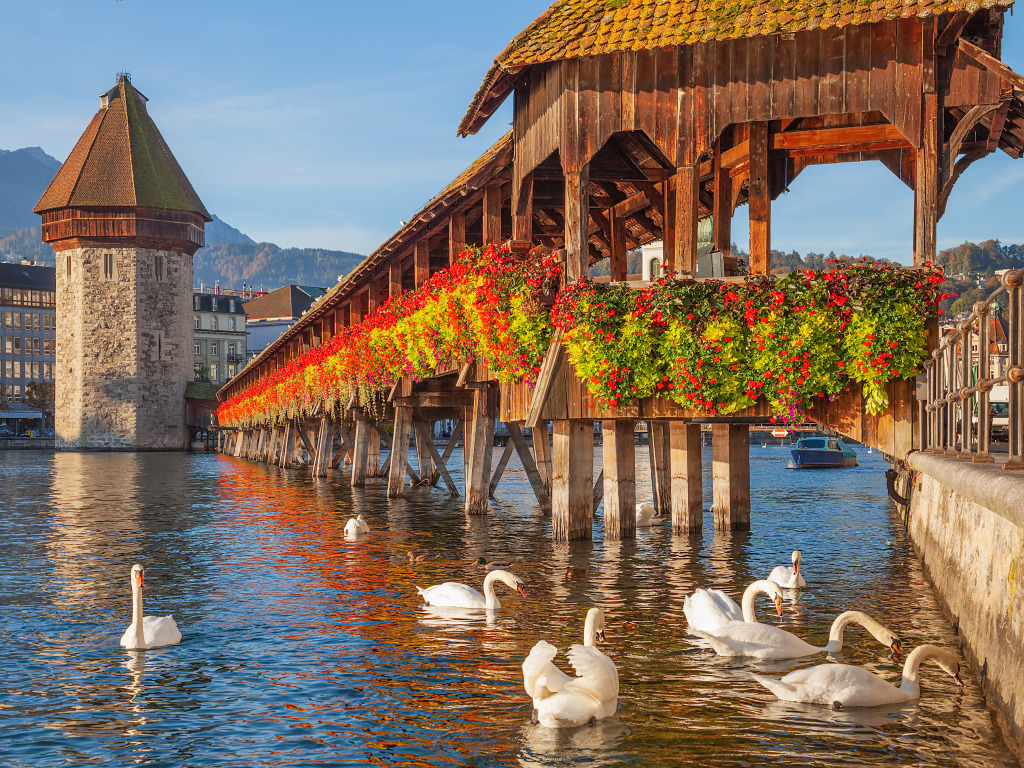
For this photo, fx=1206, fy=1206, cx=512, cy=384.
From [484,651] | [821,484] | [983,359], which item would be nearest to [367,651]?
[484,651]

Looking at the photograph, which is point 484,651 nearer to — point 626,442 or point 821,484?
point 626,442

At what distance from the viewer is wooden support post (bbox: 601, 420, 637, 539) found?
17.7m

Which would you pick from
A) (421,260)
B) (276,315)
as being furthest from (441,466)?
(276,315)

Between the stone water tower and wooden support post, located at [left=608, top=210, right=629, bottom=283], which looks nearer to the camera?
wooden support post, located at [left=608, top=210, right=629, bottom=283]

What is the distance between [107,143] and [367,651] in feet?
268

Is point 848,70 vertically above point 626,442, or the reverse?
point 848,70

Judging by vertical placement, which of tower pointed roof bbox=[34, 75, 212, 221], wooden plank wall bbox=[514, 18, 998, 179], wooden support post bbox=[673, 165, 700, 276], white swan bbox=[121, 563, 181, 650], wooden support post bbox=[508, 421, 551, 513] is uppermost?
tower pointed roof bbox=[34, 75, 212, 221]

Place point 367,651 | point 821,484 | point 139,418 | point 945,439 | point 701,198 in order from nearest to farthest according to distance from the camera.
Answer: point 367,651
point 945,439
point 701,198
point 821,484
point 139,418

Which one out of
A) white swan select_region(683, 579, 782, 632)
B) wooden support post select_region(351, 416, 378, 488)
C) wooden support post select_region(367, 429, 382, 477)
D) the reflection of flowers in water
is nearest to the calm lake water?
the reflection of flowers in water

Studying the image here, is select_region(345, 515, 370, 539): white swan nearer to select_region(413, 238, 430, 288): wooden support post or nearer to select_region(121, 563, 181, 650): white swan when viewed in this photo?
select_region(413, 238, 430, 288): wooden support post

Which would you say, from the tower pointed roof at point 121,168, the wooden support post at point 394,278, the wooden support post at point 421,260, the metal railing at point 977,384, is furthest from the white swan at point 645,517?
the tower pointed roof at point 121,168

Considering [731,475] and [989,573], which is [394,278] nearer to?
[731,475]

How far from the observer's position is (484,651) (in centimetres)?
1077

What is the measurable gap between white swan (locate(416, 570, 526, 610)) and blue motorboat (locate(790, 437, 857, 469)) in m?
48.0
